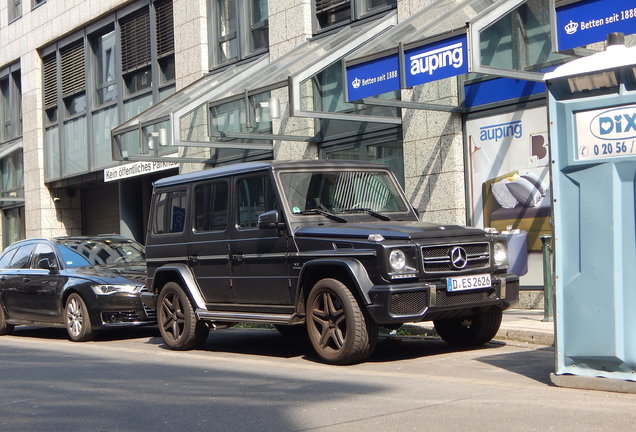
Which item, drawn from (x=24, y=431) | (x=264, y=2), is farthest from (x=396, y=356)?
(x=264, y=2)

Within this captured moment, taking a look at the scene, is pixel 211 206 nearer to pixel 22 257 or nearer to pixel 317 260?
pixel 317 260

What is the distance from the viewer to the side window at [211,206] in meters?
10.5

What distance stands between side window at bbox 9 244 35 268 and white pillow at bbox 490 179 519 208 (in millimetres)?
6928

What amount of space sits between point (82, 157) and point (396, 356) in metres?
17.7

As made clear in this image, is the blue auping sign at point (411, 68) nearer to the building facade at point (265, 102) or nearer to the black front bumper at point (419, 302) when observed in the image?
the building facade at point (265, 102)

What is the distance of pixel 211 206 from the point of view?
10.7 m

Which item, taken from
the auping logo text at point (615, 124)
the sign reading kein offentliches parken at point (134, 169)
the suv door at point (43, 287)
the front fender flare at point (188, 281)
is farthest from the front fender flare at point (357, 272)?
the sign reading kein offentliches parken at point (134, 169)

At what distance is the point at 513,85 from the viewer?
1373 centimetres

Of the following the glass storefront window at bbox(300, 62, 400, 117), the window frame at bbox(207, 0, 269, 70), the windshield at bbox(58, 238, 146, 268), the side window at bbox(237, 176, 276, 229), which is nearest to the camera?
the side window at bbox(237, 176, 276, 229)

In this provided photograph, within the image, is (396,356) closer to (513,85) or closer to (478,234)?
(478,234)

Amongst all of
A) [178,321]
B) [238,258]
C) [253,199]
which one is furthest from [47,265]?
[253,199]

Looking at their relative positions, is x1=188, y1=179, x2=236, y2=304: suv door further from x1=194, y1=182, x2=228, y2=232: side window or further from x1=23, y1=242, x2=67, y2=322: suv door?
x1=23, y1=242, x2=67, y2=322: suv door

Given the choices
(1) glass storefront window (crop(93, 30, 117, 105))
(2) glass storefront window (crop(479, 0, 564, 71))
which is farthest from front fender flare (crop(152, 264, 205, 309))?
(1) glass storefront window (crop(93, 30, 117, 105))

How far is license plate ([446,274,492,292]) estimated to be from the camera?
28.6 ft
